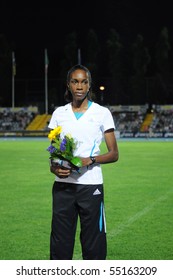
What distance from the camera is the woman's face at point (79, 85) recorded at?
4830mm

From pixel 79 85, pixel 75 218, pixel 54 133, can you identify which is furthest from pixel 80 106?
pixel 75 218

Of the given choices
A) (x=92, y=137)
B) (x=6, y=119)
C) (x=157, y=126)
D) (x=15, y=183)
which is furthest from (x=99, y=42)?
(x=92, y=137)

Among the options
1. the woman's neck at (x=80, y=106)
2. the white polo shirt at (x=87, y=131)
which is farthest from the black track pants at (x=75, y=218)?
the woman's neck at (x=80, y=106)

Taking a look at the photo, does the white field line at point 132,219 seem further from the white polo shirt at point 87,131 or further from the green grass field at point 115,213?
the white polo shirt at point 87,131

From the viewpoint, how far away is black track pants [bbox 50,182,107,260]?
4.77 metres

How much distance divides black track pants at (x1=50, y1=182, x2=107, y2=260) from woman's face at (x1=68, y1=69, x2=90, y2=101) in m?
0.80

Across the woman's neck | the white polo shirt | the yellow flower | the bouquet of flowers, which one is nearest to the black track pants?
the white polo shirt

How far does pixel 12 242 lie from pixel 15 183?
25.0 feet

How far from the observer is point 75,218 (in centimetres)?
487

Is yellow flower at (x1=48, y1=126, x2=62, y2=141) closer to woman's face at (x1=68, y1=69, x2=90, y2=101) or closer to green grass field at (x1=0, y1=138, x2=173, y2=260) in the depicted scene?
woman's face at (x1=68, y1=69, x2=90, y2=101)

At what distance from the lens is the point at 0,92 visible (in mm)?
74250

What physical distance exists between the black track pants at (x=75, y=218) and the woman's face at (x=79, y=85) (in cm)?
80

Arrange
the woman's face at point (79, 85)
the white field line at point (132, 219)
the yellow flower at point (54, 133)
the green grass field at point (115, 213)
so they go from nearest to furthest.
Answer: the yellow flower at point (54, 133) < the woman's face at point (79, 85) < the green grass field at point (115, 213) < the white field line at point (132, 219)

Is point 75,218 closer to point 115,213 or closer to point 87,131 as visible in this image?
point 87,131
